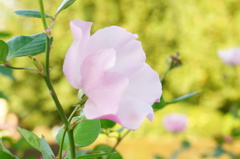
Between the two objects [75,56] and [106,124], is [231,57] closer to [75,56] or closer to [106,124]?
[106,124]

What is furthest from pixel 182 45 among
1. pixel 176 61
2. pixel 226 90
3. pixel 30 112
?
pixel 176 61

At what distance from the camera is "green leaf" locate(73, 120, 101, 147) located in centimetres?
36

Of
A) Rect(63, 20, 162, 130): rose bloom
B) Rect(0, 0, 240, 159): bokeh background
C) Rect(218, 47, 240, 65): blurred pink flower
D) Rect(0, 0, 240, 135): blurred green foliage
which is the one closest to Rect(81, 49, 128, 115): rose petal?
Rect(63, 20, 162, 130): rose bloom

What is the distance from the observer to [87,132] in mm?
361

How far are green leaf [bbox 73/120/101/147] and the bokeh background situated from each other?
6.38m

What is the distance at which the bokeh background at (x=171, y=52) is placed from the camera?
7359 millimetres

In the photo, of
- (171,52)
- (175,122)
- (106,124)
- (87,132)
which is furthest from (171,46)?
(87,132)

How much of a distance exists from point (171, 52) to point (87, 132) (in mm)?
7548

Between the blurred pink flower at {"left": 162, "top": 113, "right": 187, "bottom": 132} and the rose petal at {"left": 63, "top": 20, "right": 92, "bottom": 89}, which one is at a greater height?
the rose petal at {"left": 63, "top": 20, "right": 92, "bottom": 89}

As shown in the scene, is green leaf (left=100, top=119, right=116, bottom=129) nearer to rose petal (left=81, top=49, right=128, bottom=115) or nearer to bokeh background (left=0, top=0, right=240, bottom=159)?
rose petal (left=81, top=49, right=128, bottom=115)

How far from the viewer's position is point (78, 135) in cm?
37

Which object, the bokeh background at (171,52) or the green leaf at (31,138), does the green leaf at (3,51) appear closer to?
the green leaf at (31,138)

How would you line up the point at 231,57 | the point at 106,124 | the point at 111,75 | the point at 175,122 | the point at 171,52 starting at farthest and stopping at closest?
the point at 171,52, the point at 175,122, the point at 231,57, the point at 106,124, the point at 111,75

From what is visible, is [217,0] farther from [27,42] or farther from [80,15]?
[27,42]
